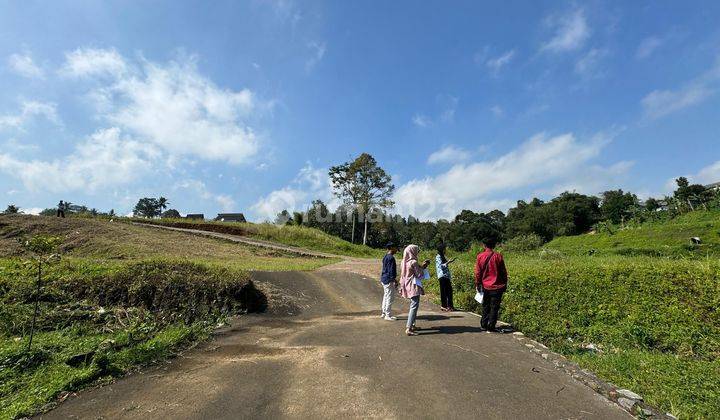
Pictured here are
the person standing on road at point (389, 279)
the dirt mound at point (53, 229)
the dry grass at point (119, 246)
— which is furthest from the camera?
the dirt mound at point (53, 229)

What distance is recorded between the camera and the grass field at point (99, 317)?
5.50 m

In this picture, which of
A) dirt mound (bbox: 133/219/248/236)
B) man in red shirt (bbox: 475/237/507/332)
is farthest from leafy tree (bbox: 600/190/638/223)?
man in red shirt (bbox: 475/237/507/332)

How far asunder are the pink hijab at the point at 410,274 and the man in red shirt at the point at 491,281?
1281mm

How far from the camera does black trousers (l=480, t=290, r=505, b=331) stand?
24.2 ft

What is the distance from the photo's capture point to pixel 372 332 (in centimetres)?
748

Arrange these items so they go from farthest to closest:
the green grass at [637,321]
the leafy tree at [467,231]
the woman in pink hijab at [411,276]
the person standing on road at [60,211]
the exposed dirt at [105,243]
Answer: the leafy tree at [467,231] < the person standing on road at [60,211] < the exposed dirt at [105,243] < the woman in pink hijab at [411,276] < the green grass at [637,321]

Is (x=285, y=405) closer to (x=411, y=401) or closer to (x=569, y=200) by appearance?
(x=411, y=401)

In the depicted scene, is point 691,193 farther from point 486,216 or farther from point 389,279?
A: point 389,279

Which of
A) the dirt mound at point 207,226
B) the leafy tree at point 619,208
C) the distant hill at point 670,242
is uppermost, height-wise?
the leafy tree at point 619,208

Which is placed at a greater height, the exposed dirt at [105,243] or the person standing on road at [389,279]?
the exposed dirt at [105,243]

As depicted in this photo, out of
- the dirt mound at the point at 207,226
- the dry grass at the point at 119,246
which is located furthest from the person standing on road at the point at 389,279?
the dirt mound at the point at 207,226

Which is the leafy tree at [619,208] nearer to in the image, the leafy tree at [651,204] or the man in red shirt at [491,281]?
the leafy tree at [651,204]

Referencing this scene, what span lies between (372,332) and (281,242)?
25.1 metres

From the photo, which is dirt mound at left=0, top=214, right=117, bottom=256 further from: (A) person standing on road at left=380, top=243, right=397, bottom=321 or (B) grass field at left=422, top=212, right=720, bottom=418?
(B) grass field at left=422, top=212, right=720, bottom=418
